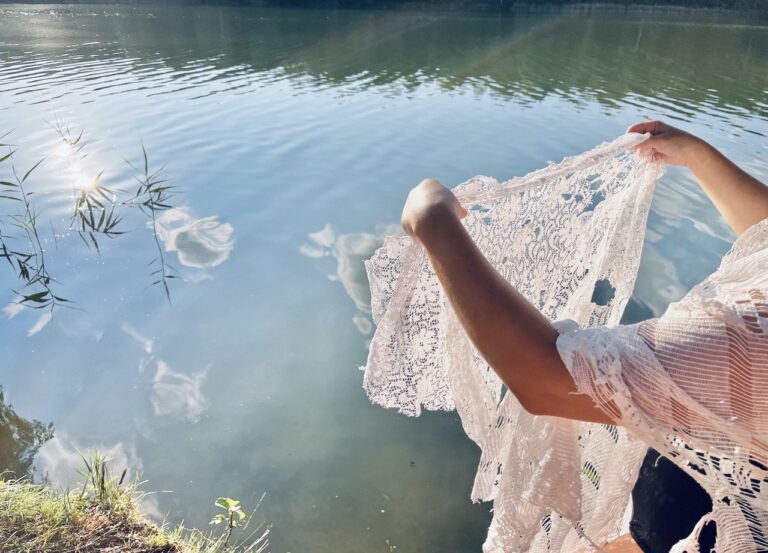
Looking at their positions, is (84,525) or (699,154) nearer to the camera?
(699,154)

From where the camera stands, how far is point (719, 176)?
153cm

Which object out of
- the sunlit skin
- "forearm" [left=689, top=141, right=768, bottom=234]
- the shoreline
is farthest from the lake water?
the shoreline

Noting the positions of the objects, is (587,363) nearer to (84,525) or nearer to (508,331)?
(508,331)

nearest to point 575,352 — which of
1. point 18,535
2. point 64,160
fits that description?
point 18,535

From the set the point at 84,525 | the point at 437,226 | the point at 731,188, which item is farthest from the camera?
the point at 84,525

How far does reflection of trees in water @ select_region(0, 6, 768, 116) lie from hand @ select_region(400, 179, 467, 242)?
12058 mm

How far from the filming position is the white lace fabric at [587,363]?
851 mm

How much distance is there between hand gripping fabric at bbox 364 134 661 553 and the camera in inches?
51.5

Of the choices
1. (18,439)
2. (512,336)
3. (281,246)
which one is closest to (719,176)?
(512,336)

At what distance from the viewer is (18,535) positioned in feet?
7.35

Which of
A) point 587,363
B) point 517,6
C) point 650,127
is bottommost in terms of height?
point 517,6

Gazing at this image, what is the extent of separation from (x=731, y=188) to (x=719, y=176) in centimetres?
5

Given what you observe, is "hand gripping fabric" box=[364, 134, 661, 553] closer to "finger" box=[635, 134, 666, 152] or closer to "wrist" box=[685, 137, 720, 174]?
"finger" box=[635, 134, 666, 152]

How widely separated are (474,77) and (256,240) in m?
10.6
